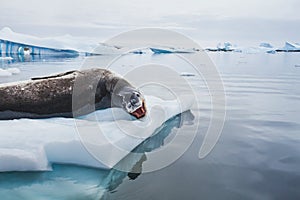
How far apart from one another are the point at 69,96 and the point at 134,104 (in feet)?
2.60

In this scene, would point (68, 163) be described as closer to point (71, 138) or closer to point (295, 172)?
point (71, 138)

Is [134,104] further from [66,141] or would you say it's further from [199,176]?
[199,176]

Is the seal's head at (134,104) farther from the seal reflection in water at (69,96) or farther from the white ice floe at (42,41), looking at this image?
the white ice floe at (42,41)

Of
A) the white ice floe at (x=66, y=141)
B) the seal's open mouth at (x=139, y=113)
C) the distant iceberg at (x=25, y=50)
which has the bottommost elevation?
the white ice floe at (x=66, y=141)

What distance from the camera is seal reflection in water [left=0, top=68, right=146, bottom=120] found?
→ 10.8ft

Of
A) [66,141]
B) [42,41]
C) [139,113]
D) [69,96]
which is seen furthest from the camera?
[42,41]

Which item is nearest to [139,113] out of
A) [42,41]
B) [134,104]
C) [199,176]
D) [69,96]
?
[134,104]

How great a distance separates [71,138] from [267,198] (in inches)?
61.7

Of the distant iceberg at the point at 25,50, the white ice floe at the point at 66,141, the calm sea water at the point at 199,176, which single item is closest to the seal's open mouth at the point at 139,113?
the white ice floe at the point at 66,141

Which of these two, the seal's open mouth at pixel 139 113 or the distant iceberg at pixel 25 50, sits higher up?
the distant iceberg at pixel 25 50

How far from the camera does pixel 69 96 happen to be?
3451 millimetres

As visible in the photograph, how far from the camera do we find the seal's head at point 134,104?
3221 mm

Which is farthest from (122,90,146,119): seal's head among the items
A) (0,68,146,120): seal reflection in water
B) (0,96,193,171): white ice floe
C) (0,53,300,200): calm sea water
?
(0,53,300,200): calm sea water

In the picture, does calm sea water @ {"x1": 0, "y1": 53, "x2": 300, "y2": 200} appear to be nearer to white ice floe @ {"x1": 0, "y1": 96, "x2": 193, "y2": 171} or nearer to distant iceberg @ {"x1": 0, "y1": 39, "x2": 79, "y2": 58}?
white ice floe @ {"x1": 0, "y1": 96, "x2": 193, "y2": 171}
